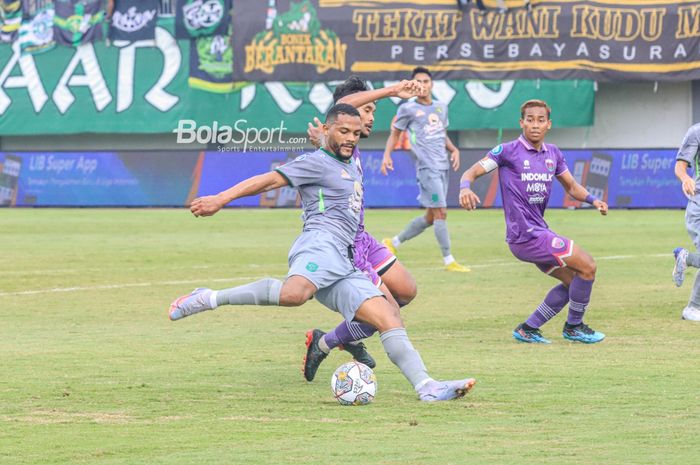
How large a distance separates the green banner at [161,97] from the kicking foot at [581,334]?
3098cm

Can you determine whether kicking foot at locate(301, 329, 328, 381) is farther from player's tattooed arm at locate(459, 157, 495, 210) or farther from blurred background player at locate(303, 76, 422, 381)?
player's tattooed arm at locate(459, 157, 495, 210)

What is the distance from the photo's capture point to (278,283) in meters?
8.80

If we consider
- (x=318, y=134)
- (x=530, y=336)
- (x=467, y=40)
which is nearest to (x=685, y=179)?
(x=530, y=336)

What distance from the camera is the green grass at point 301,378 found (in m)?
6.96

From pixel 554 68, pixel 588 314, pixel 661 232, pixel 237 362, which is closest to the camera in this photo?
pixel 237 362

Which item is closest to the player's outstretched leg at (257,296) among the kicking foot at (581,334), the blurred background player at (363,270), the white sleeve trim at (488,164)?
the blurred background player at (363,270)

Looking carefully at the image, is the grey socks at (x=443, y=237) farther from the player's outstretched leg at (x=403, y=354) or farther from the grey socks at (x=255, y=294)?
the grey socks at (x=255, y=294)

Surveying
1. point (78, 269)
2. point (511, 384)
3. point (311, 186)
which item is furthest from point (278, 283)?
point (78, 269)

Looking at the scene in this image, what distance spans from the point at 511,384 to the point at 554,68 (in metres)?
33.6

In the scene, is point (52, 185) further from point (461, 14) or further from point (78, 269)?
point (78, 269)

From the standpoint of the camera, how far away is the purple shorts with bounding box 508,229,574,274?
11.5 meters

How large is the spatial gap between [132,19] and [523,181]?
118 feet

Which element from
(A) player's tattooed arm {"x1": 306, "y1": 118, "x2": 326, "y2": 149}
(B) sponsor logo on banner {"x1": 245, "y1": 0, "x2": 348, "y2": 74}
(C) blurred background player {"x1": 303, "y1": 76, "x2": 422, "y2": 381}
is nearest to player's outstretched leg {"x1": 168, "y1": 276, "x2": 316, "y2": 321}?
(C) blurred background player {"x1": 303, "y1": 76, "x2": 422, "y2": 381}

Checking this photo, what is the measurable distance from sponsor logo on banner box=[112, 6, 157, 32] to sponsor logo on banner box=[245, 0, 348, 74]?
3.90 metres
